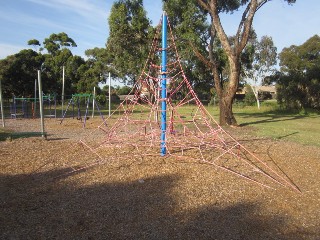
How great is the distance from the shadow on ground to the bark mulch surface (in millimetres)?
11

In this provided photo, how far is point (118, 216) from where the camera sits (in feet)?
13.3

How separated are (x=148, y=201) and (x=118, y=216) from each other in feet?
2.15

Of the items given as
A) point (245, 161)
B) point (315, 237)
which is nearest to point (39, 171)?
point (245, 161)

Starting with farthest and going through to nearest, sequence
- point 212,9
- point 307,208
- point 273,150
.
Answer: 1. point 212,9
2. point 273,150
3. point 307,208

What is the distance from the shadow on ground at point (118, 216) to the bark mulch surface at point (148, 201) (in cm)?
1

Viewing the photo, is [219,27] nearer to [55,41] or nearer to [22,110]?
[22,110]

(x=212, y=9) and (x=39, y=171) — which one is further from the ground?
(x=212, y=9)

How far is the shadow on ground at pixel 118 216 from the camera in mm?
3605

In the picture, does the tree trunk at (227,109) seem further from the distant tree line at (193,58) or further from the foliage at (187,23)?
the foliage at (187,23)

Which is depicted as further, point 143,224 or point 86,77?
point 86,77

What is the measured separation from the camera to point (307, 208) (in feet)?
14.8

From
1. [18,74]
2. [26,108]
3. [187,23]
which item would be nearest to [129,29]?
[187,23]

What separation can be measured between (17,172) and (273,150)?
6.25 meters

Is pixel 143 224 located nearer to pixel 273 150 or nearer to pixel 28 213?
pixel 28 213
